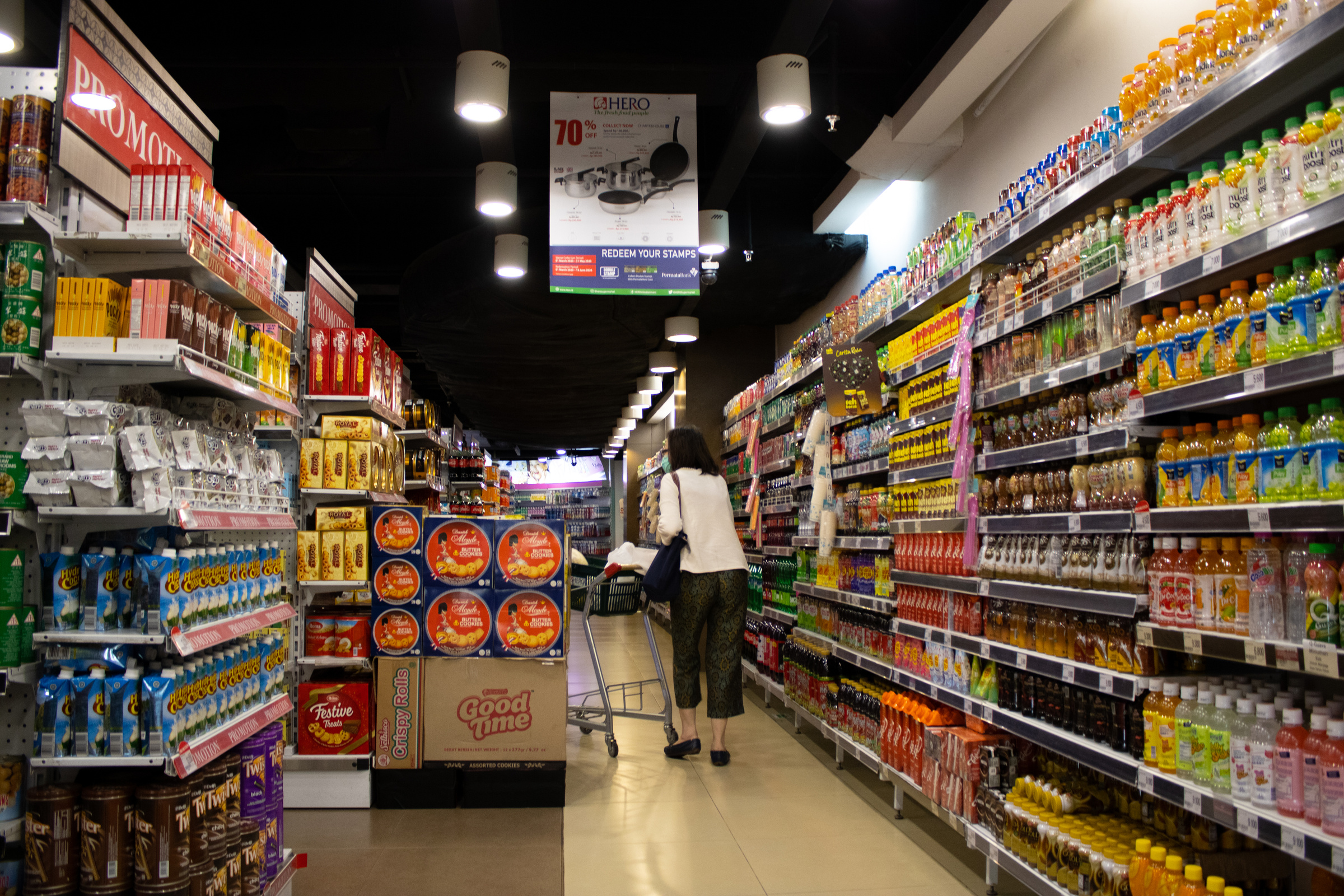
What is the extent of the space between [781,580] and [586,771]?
2.68m

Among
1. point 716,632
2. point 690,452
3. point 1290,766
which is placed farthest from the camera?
point 690,452

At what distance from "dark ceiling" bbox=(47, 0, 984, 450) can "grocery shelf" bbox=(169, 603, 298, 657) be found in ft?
10.1

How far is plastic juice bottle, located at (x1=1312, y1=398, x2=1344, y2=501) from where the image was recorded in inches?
80.1

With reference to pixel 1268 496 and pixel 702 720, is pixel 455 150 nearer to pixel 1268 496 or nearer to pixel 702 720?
pixel 702 720

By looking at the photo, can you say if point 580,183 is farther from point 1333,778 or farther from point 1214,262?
point 1333,778

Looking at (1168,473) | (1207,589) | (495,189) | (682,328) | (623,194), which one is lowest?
(1207,589)

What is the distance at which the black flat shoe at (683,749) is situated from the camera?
5414mm

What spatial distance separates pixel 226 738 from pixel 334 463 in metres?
2.23

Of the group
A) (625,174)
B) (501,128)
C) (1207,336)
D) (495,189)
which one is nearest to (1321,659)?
(1207,336)

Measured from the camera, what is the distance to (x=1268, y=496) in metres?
2.23

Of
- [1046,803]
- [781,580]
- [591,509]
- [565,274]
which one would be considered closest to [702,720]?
[781,580]

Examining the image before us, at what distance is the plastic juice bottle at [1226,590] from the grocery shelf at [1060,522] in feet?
1.04

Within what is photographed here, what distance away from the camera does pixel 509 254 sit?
7434 mm

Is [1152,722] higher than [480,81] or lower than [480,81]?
lower
